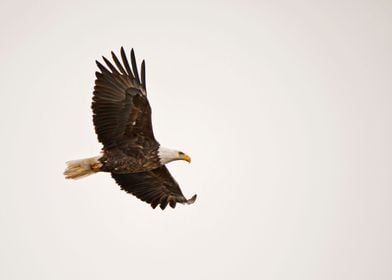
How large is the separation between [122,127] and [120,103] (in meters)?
0.41

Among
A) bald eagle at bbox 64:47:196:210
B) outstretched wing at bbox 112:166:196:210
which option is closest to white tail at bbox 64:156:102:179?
bald eagle at bbox 64:47:196:210

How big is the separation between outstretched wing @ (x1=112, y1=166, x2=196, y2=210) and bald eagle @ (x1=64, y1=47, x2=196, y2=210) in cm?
72

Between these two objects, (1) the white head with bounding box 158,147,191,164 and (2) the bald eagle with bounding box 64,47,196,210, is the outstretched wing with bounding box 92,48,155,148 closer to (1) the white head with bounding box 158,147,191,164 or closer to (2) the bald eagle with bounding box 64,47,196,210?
(2) the bald eagle with bounding box 64,47,196,210

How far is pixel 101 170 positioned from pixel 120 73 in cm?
171

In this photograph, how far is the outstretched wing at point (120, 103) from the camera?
36.7 ft

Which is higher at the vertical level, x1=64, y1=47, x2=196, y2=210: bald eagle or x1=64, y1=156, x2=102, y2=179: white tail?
x1=64, y1=47, x2=196, y2=210: bald eagle

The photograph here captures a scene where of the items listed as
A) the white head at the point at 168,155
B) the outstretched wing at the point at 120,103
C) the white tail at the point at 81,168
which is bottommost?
the white tail at the point at 81,168

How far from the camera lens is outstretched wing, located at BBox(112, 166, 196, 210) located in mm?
12352

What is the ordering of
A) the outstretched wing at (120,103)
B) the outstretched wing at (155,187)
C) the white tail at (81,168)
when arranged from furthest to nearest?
the outstretched wing at (155,187)
the white tail at (81,168)
the outstretched wing at (120,103)

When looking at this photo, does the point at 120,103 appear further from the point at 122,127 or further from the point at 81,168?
the point at 81,168

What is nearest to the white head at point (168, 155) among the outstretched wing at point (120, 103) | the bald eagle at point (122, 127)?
the bald eagle at point (122, 127)

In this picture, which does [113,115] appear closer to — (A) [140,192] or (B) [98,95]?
(B) [98,95]

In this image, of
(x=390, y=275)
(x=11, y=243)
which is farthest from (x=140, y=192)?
(x=390, y=275)

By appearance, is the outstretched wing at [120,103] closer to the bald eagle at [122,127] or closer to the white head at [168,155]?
the bald eagle at [122,127]
